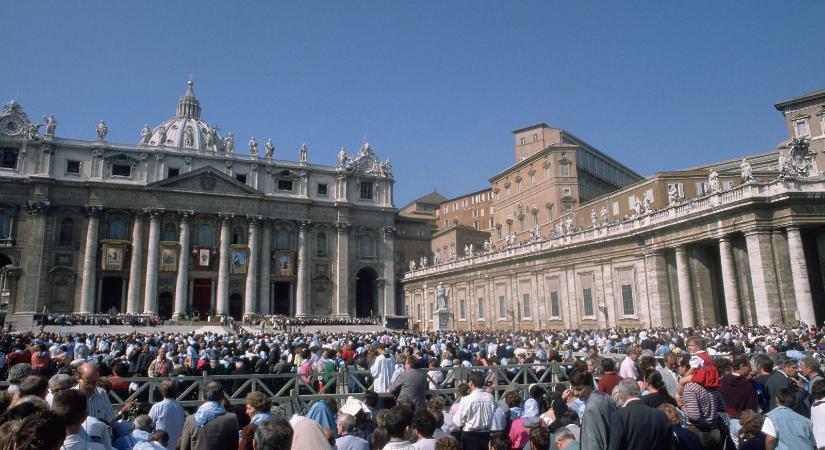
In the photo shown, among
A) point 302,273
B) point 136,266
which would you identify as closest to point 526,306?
point 302,273

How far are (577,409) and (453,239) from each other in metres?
64.7

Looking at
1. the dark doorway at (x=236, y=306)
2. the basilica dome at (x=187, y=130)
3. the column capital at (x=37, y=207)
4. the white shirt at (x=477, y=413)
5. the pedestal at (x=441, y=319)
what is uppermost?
the basilica dome at (x=187, y=130)

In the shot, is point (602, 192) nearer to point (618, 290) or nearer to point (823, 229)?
point (618, 290)

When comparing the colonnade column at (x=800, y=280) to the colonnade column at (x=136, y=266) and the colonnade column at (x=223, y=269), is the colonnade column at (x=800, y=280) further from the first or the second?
the colonnade column at (x=136, y=266)

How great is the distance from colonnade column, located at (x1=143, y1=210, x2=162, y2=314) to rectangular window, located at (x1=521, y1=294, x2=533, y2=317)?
1462 inches

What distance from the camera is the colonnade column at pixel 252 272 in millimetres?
60375

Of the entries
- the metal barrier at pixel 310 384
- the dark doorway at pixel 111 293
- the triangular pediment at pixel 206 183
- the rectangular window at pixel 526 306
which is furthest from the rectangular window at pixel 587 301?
the dark doorway at pixel 111 293

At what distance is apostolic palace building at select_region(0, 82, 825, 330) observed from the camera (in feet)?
93.9

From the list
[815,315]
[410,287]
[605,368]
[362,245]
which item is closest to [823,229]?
[815,315]

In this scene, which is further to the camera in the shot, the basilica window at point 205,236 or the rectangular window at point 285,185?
the rectangular window at point 285,185

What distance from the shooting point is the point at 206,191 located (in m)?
60.8

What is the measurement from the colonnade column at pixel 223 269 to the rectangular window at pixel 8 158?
2038cm

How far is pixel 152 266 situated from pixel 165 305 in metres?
4.69

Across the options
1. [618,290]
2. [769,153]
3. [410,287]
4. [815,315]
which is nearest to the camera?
[815,315]
